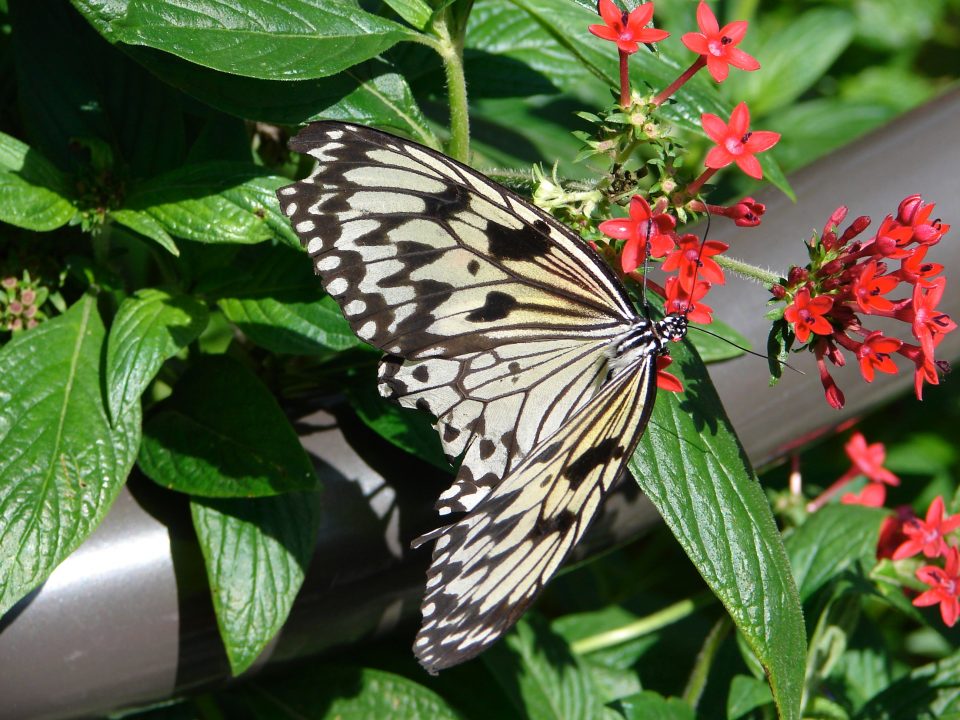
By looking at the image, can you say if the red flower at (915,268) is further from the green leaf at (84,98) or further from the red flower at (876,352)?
the green leaf at (84,98)

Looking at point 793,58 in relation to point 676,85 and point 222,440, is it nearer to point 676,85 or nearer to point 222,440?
point 676,85

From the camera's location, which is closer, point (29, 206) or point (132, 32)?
point (132, 32)

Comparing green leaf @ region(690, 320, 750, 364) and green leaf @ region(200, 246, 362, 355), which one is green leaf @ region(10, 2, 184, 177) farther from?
green leaf @ region(690, 320, 750, 364)

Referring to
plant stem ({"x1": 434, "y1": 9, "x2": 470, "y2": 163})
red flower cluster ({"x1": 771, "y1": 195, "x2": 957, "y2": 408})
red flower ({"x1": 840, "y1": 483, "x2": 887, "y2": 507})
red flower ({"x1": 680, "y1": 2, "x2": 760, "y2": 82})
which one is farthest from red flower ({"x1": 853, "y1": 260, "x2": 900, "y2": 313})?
red flower ({"x1": 840, "y1": 483, "x2": 887, "y2": 507})

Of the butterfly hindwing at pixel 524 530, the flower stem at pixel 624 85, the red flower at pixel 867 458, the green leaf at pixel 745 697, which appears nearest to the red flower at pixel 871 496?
the red flower at pixel 867 458

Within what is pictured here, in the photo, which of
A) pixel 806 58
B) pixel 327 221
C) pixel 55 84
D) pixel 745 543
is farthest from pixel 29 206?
pixel 806 58

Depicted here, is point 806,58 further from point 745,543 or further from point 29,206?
point 29,206

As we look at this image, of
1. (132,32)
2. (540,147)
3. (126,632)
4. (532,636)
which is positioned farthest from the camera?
(540,147)
